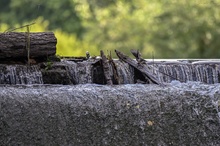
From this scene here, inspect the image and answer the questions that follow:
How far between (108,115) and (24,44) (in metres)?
0.86

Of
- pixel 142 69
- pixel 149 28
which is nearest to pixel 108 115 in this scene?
pixel 142 69

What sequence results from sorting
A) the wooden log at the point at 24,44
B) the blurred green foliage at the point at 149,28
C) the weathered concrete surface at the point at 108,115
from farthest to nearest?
the blurred green foliage at the point at 149,28
the wooden log at the point at 24,44
the weathered concrete surface at the point at 108,115

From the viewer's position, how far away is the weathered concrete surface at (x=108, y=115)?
4016 mm

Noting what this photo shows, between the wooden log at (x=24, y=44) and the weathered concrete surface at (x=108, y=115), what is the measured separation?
17.8 inches

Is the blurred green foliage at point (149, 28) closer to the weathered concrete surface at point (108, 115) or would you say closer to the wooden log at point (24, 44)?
the wooden log at point (24, 44)

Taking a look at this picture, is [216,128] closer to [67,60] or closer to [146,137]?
[146,137]

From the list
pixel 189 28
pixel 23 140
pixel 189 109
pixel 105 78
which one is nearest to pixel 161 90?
pixel 189 109

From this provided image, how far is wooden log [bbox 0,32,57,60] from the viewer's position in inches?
182

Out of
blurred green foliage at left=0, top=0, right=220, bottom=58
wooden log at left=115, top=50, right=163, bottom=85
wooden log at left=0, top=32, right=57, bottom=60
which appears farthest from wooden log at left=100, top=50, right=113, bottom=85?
blurred green foliage at left=0, top=0, right=220, bottom=58

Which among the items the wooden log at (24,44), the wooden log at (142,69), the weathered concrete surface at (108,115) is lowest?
the weathered concrete surface at (108,115)

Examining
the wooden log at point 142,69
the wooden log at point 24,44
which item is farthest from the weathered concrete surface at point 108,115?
the wooden log at point 24,44

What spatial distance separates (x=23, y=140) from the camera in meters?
3.99

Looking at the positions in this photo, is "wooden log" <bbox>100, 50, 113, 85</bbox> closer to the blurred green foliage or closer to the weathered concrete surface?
the weathered concrete surface

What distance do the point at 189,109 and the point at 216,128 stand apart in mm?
197
